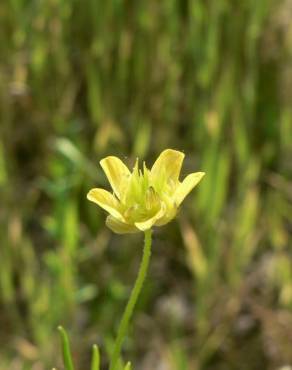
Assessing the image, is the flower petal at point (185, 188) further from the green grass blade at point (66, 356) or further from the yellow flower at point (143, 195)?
the green grass blade at point (66, 356)

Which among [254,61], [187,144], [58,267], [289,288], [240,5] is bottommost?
[289,288]

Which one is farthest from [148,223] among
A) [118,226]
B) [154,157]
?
[154,157]

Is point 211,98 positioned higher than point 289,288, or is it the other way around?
point 211,98

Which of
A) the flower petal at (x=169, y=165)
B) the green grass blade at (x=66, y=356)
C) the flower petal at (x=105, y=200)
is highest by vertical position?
the flower petal at (x=169, y=165)

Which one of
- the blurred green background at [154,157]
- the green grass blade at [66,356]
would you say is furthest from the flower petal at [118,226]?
the blurred green background at [154,157]

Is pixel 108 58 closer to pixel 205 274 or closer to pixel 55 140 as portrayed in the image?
pixel 55 140

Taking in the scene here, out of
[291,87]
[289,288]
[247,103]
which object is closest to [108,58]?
[247,103]

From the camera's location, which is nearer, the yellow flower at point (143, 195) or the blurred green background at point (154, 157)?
the yellow flower at point (143, 195)

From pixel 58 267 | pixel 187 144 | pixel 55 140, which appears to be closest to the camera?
pixel 58 267

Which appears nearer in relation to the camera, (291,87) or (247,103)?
(247,103)
